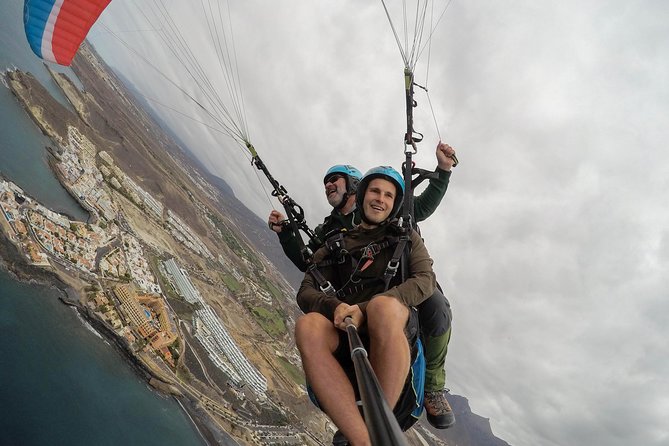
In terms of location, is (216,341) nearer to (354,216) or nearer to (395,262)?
(354,216)

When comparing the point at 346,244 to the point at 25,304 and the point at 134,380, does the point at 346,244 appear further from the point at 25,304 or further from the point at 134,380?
the point at 134,380

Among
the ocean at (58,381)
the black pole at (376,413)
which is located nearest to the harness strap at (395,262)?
the black pole at (376,413)

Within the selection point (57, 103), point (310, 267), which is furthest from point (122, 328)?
point (57, 103)

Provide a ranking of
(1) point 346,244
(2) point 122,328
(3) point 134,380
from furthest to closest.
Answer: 1. (2) point 122,328
2. (3) point 134,380
3. (1) point 346,244

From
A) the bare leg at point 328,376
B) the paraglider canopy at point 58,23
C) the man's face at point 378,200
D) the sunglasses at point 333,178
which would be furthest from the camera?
the paraglider canopy at point 58,23

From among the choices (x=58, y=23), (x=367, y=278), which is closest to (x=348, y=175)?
(x=367, y=278)

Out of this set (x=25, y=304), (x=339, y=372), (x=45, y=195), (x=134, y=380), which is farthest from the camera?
(x=45, y=195)

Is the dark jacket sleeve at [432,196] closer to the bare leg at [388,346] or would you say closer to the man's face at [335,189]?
the man's face at [335,189]

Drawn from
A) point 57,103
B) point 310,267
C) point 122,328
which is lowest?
point 122,328

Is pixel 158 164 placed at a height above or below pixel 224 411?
above
